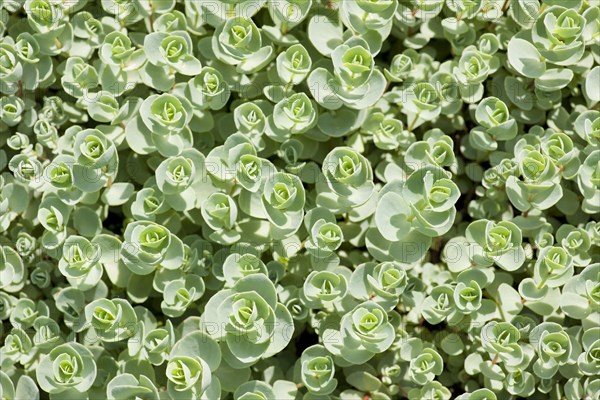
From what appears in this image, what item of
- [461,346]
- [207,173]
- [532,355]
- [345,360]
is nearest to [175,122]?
[207,173]

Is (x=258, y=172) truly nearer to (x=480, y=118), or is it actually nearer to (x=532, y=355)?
(x=480, y=118)

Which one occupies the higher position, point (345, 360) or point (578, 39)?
point (578, 39)

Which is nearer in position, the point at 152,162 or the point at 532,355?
the point at 532,355

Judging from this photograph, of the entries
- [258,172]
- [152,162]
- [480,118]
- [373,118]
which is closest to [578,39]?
[480,118]

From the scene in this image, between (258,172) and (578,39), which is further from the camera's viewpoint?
(578,39)

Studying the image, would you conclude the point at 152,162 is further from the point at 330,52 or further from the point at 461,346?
the point at 461,346

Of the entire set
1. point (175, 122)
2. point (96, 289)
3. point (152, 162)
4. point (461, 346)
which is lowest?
point (461, 346)
